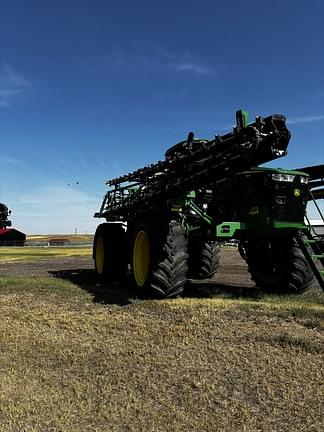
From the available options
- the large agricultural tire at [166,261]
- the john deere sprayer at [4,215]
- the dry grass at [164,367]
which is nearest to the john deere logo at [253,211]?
the large agricultural tire at [166,261]

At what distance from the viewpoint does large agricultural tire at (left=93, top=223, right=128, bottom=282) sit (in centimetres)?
1249

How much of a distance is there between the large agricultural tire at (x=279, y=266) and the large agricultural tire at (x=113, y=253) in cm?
364

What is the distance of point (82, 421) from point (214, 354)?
6.20 ft

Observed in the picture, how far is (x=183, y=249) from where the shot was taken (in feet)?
27.7

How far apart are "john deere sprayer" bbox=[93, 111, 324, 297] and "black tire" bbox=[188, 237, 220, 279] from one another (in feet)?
6.56

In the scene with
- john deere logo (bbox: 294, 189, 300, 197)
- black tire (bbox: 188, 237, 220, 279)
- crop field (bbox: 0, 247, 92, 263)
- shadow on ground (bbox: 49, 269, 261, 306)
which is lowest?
shadow on ground (bbox: 49, 269, 261, 306)

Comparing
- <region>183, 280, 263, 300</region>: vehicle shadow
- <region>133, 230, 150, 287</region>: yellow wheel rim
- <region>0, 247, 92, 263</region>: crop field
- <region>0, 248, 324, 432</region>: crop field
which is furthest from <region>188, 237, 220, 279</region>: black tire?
<region>0, 247, 92, 263</region>: crop field

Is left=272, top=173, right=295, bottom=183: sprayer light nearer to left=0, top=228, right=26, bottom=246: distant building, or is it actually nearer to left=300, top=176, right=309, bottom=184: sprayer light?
left=300, top=176, right=309, bottom=184: sprayer light

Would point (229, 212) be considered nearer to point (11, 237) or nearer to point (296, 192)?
point (296, 192)

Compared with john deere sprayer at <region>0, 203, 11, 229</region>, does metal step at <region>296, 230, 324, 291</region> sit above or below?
below

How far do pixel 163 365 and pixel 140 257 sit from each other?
5.14 m

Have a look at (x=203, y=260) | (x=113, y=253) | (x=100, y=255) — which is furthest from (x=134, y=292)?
(x=100, y=255)

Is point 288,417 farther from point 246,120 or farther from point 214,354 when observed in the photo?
point 246,120

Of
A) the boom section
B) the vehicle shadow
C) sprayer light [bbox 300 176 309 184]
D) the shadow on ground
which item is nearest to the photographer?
the boom section
